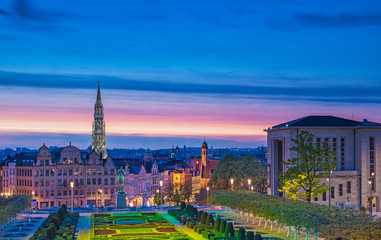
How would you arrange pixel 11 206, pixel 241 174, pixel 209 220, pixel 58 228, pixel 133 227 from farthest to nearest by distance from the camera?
pixel 241 174 < pixel 133 227 < pixel 209 220 < pixel 11 206 < pixel 58 228

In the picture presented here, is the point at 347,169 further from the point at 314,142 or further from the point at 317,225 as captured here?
the point at 317,225

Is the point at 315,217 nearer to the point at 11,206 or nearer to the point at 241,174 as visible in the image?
the point at 11,206

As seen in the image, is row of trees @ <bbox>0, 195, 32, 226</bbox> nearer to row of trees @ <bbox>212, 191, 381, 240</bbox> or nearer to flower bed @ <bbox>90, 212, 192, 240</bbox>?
flower bed @ <bbox>90, 212, 192, 240</bbox>

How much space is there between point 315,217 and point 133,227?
23.9 metres

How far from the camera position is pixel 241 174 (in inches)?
5017

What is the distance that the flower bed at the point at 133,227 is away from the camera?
212 ft

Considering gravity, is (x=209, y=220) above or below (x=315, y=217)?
below

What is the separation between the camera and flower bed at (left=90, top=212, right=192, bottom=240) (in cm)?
6469

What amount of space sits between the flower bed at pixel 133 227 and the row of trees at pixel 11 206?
8884 mm

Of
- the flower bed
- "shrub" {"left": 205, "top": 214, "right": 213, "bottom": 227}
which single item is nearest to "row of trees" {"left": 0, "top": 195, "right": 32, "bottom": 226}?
the flower bed

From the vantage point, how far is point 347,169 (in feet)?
322

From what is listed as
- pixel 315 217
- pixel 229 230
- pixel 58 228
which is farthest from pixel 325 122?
pixel 58 228

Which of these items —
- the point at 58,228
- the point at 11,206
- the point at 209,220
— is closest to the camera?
the point at 58,228

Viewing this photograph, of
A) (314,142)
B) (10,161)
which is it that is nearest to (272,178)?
(314,142)
